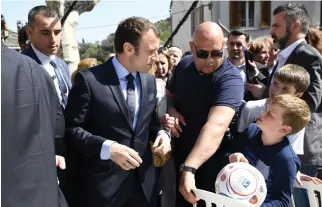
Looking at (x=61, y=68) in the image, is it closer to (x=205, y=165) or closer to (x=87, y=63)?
(x=87, y=63)

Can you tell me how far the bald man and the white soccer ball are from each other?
0.26 metres

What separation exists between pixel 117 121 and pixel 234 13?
20.0 meters

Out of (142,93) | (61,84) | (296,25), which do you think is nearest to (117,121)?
(142,93)

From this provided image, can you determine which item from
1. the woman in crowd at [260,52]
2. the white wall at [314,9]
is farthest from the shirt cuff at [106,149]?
the white wall at [314,9]

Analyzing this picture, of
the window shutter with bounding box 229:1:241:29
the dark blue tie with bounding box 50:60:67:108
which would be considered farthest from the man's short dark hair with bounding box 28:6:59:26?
the window shutter with bounding box 229:1:241:29

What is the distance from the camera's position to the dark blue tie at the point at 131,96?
2313 millimetres

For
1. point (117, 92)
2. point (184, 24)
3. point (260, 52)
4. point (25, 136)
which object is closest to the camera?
point (25, 136)

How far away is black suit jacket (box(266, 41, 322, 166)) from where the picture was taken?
3.01m

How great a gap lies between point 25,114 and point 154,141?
1.01 m

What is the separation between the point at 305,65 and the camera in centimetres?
312

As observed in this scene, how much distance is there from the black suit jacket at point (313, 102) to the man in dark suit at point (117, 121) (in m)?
1.29

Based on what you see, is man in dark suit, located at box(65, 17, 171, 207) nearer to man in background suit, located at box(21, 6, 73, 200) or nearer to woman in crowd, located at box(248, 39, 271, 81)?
man in background suit, located at box(21, 6, 73, 200)

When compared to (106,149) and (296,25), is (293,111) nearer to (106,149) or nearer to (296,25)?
(106,149)

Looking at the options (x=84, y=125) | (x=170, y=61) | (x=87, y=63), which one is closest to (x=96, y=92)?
(x=84, y=125)
